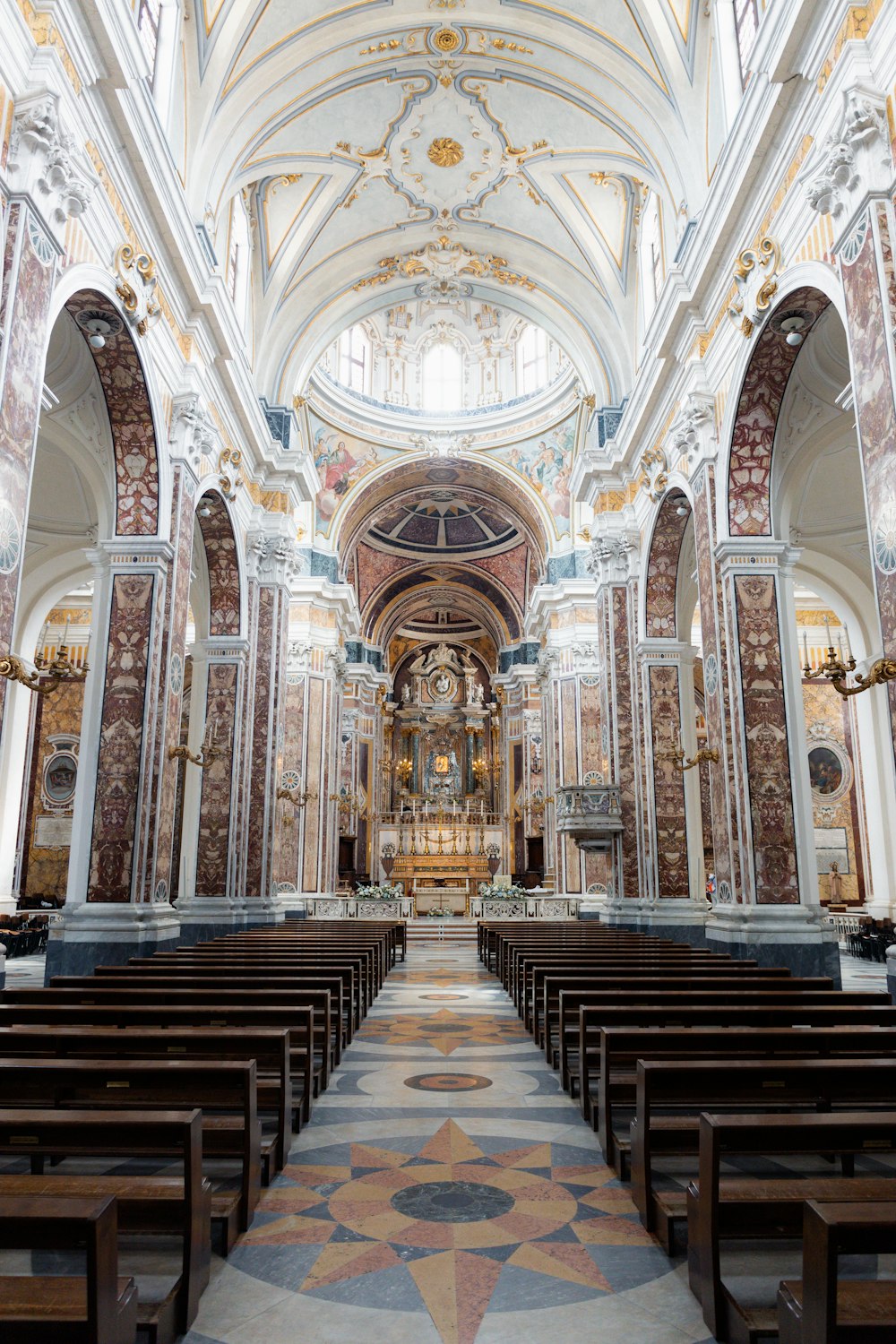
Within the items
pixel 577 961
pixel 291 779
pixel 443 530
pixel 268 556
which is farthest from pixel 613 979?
pixel 443 530

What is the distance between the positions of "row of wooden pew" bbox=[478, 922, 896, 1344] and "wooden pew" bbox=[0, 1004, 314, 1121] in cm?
142

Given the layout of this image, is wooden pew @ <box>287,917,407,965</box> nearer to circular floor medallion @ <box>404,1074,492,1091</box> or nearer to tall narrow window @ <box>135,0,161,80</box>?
circular floor medallion @ <box>404,1074,492,1091</box>

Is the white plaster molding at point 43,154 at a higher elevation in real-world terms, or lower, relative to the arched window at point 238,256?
lower

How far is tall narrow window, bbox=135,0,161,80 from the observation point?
9.89 m

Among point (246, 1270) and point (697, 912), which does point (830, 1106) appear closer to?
point (246, 1270)

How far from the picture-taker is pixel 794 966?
9.03 metres

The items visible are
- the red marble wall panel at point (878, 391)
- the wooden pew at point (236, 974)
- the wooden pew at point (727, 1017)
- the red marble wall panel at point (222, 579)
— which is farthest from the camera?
the red marble wall panel at point (222, 579)

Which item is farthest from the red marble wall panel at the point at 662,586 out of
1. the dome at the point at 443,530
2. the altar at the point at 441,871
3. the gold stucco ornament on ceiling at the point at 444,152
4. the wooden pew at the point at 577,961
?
the altar at the point at 441,871

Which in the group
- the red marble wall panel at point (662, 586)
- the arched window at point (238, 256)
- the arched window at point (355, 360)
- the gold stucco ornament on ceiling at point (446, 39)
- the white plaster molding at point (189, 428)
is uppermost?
the arched window at point (355, 360)

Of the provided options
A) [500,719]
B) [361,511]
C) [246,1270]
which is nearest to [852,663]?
[246,1270]

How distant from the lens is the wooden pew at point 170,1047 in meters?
3.89

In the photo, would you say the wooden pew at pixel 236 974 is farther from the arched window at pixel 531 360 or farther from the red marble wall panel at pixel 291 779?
the arched window at pixel 531 360

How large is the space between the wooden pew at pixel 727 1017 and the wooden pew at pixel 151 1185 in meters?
2.36

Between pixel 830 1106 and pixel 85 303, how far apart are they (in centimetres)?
871
